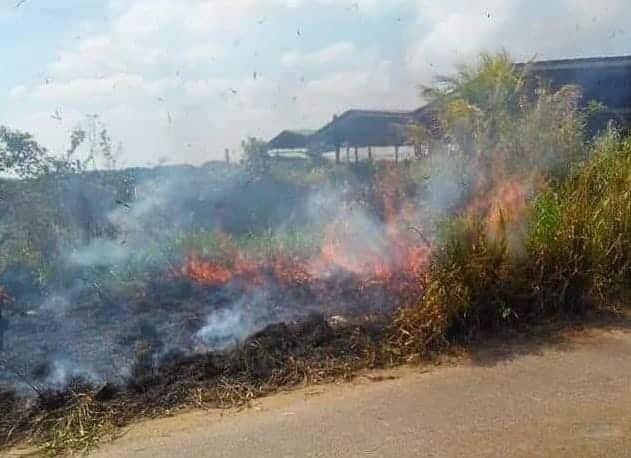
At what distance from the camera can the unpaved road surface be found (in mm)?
3004

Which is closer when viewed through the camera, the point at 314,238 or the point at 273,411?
the point at 273,411

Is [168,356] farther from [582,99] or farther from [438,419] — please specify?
[582,99]

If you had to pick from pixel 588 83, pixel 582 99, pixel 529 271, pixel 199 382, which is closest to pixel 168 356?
pixel 199 382

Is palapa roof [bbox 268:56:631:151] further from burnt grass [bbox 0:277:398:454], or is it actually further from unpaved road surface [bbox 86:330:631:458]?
unpaved road surface [bbox 86:330:631:458]

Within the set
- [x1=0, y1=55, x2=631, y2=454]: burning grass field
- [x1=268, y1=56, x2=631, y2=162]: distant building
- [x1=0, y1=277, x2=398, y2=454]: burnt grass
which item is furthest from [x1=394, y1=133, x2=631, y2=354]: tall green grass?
[x1=268, y1=56, x2=631, y2=162]: distant building

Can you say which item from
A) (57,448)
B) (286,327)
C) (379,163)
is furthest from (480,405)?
(379,163)

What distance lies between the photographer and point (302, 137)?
1798 centimetres

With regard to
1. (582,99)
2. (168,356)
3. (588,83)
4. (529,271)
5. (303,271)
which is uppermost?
(588,83)

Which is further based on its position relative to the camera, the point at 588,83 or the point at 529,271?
the point at 588,83

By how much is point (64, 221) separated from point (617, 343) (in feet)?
21.5

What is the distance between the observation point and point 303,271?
265 inches

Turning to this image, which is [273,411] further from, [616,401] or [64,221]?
[64,221]

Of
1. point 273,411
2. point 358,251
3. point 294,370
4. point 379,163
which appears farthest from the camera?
point 379,163

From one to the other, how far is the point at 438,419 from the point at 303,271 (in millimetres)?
3600
